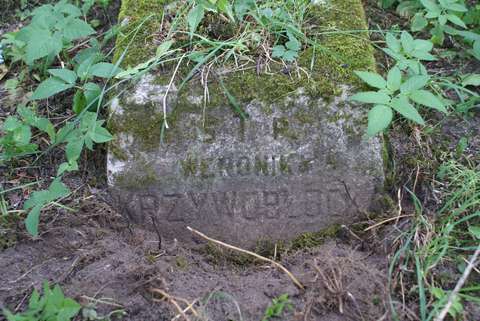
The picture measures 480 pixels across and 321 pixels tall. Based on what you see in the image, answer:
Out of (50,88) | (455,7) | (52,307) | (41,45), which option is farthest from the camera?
(455,7)

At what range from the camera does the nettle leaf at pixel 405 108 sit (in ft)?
6.14

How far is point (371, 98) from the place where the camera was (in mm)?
1912

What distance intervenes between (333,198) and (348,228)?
127mm

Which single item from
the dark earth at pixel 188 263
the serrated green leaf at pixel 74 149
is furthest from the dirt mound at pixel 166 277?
the serrated green leaf at pixel 74 149

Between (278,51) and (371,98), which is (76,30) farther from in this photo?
(371,98)

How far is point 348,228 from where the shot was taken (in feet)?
6.79

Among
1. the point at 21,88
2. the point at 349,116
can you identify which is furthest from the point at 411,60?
the point at 21,88

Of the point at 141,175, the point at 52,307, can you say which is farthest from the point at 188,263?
the point at 52,307

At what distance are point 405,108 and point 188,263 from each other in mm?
956

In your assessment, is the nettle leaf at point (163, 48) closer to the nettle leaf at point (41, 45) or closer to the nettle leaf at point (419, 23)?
the nettle leaf at point (41, 45)

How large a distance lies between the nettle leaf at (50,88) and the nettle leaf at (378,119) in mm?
1178

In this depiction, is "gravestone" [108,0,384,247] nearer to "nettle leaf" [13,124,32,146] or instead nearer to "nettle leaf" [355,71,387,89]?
"nettle leaf" [355,71,387,89]

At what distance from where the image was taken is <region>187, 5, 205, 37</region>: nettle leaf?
2.12 meters

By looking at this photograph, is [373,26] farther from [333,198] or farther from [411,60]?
[333,198]
